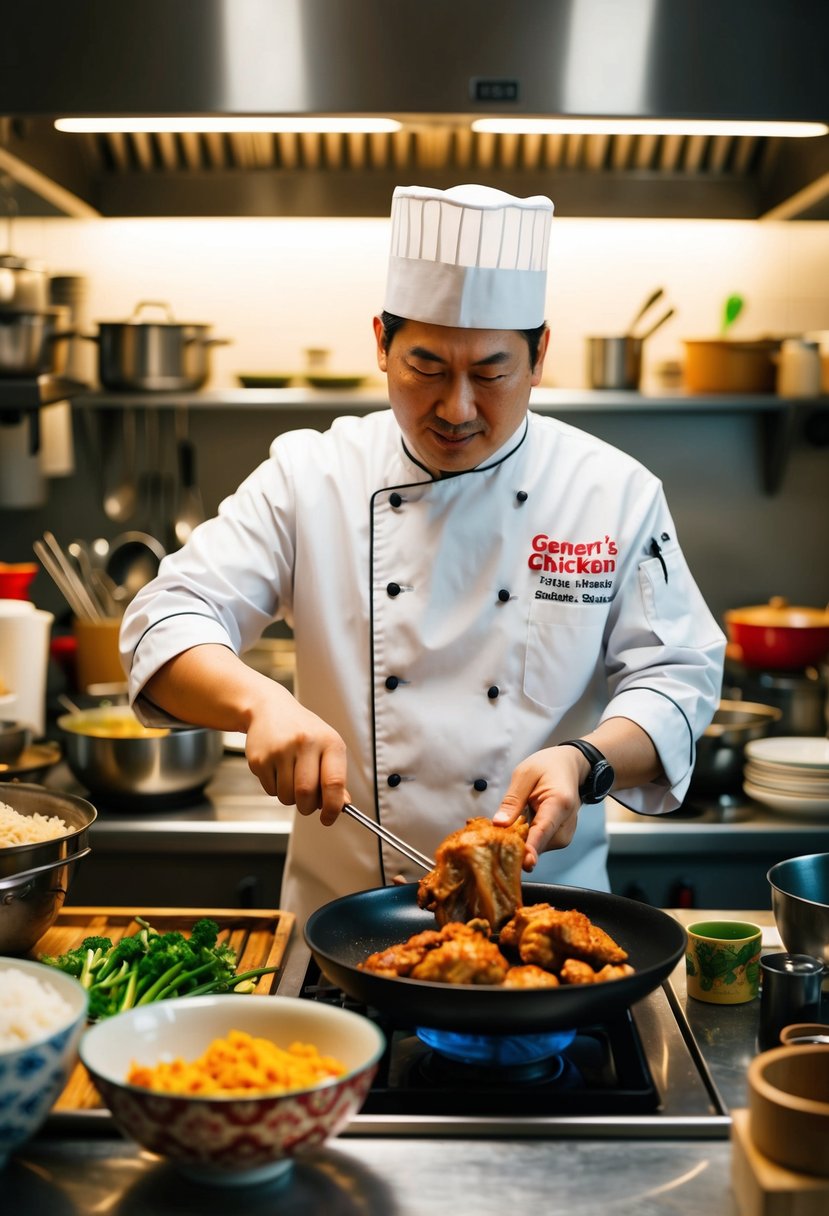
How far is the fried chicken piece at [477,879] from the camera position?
60.1 inches

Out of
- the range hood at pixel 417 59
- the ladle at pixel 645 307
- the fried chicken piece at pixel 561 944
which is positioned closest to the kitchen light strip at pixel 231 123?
the range hood at pixel 417 59

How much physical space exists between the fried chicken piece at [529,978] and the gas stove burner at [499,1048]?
63 millimetres

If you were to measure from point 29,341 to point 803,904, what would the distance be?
212 centimetres

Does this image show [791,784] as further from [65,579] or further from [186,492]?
[65,579]

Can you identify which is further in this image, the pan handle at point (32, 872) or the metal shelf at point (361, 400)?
the metal shelf at point (361, 400)

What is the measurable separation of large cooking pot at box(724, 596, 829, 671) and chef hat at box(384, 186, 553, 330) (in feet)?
5.60

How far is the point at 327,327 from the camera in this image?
12.2 ft

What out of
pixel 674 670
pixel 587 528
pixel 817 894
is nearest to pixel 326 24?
pixel 587 528

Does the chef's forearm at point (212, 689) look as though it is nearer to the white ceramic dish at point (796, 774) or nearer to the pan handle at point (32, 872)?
the pan handle at point (32, 872)

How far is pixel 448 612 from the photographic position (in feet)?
6.96

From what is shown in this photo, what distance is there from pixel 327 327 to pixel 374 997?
2.68m

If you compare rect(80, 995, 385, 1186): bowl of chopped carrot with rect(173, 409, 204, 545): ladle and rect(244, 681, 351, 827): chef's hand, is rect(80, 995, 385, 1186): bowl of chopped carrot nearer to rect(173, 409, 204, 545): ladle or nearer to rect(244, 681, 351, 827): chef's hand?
rect(244, 681, 351, 827): chef's hand

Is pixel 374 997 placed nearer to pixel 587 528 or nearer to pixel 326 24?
pixel 587 528

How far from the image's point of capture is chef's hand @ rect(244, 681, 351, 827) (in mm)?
1600
